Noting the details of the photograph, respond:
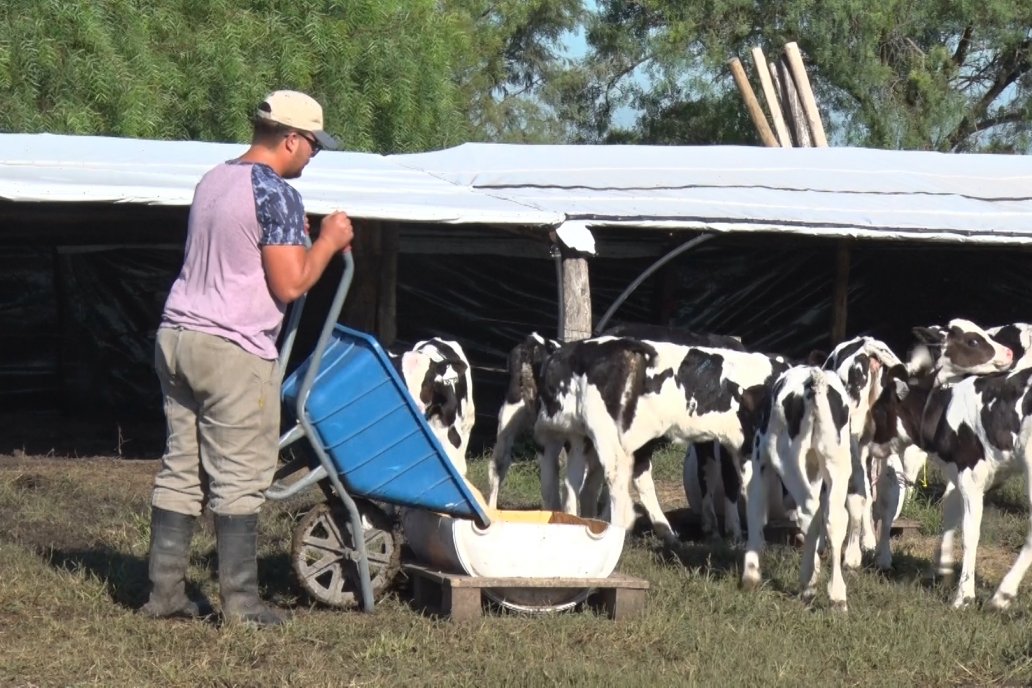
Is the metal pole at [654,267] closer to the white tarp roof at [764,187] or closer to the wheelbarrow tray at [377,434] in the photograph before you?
the white tarp roof at [764,187]

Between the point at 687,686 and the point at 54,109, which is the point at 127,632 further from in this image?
the point at 54,109

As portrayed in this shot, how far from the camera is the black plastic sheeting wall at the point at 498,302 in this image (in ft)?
55.2

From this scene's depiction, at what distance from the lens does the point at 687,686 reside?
639 cm

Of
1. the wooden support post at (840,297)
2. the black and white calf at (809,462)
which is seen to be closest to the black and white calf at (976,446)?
the black and white calf at (809,462)

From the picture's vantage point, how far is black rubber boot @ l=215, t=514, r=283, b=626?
6871mm

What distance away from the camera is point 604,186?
1290 centimetres

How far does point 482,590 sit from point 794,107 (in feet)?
41.8

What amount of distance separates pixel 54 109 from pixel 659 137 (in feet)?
44.0

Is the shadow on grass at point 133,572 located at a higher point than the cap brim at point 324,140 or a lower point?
lower

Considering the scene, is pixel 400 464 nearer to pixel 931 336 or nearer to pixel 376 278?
pixel 931 336

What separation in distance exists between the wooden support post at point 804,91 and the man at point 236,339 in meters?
12.7

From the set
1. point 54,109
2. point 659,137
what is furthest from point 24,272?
point 659,137

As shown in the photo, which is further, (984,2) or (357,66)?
(984,2)

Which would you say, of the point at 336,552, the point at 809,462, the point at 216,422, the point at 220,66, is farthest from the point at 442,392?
the point at 220,66
